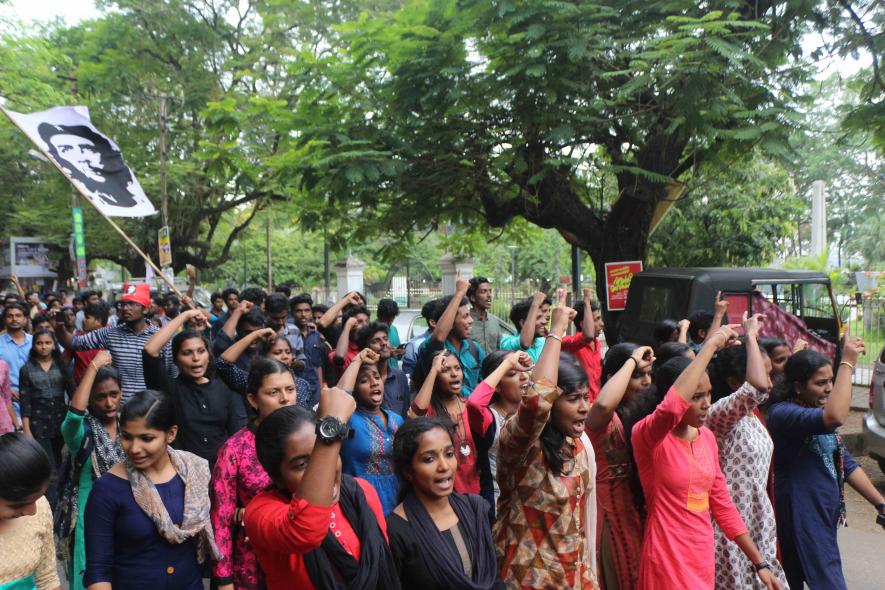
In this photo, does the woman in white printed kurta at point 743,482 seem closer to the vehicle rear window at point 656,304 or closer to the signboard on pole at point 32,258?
the vehicle rear window at point 656,304

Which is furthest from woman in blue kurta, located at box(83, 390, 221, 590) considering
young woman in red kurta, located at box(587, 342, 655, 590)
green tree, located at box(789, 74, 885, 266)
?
green tree, located at box(789, 74, 885, 266)

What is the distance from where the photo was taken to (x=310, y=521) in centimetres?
193

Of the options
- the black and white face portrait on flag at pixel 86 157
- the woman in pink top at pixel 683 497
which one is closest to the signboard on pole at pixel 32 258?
the black and white face portrait on flag at pixel 86 157

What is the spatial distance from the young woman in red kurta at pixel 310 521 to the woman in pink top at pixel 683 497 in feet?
4.08

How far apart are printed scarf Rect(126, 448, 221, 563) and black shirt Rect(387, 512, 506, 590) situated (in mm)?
875

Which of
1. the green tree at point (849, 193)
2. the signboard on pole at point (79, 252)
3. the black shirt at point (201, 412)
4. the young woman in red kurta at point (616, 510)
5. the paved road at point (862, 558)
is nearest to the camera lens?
the young woman in red kurta at point (616, 510)

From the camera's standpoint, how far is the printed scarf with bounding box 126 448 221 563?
8.96 ft

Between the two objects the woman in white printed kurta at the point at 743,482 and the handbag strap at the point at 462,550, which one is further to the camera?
the woman in white printed kurta at the point at 743,482

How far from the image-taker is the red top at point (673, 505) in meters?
2.96

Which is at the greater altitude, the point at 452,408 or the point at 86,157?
the point at 86,157

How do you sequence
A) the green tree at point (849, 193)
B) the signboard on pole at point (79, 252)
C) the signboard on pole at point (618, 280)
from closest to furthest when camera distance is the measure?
the signboard on pole at point (618, 280)
the signboard on pole at point (79, 252)
the green tree at point (849, 193)

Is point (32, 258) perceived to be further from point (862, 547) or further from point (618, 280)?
point (862, 547)

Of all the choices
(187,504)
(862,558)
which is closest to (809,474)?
(862,558)

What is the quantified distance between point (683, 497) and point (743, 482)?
58cm
